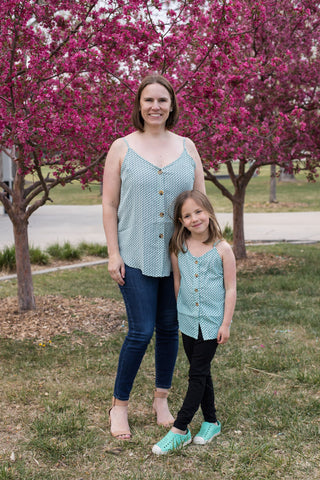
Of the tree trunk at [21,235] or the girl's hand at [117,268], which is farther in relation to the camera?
the tree trunk at [21,235]

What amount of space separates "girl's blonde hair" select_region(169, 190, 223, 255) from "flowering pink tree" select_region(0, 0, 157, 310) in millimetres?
1511

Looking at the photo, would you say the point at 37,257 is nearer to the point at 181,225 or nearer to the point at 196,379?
the point at 181,225

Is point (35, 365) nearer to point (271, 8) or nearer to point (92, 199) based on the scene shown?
point (271, 8)

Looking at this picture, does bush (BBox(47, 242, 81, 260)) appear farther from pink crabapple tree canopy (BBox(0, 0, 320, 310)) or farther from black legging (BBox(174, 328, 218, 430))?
black legging (BBox(174, 328, 218, 430))

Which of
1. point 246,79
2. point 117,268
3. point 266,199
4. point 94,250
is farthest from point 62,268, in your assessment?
point 266,199

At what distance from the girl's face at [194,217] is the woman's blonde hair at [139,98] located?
1.77ft

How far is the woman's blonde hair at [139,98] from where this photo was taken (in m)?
3.13

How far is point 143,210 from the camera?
307 cm

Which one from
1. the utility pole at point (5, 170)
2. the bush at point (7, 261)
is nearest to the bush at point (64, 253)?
the bush at point (7, 261)

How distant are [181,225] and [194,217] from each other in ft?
0.46

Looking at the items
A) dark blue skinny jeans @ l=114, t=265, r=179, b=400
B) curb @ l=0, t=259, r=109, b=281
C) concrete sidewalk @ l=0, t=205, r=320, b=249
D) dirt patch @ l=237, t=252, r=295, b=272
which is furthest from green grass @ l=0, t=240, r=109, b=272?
dark blue skinny jeans @ l=114, t=265, r=179, b=400

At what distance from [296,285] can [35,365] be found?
144 inches

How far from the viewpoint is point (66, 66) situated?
4.36m

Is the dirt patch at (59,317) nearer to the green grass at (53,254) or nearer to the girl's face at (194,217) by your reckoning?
the green grass at (53,254)
